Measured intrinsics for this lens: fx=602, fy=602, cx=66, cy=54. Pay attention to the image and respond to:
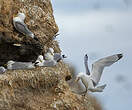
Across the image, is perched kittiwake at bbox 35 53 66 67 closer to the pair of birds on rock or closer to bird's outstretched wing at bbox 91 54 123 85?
the pair of birds on rock

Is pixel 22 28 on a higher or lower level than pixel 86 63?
higher

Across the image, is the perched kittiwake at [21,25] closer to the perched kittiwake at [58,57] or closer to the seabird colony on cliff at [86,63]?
the seabird colony on cliff at [86,63]

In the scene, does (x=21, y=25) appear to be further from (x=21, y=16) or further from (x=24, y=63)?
(x=24, y=63)

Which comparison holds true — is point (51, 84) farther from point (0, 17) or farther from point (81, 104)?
point (0, 17)

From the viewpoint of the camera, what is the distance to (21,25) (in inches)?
493

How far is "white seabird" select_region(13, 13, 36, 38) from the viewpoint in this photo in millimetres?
12504

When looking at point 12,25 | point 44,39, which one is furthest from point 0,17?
point 44,39

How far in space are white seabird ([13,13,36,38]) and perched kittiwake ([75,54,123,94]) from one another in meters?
1.57

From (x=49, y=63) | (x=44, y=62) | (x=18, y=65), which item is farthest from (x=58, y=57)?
(x=18, y=65)

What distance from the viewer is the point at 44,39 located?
43.0 feet

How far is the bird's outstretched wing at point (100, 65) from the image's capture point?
43.5 feet

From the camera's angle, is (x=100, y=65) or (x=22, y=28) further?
(x=100, y=65)

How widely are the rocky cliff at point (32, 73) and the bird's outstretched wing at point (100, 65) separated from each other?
0.55 meters

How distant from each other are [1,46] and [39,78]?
3.53 ft
